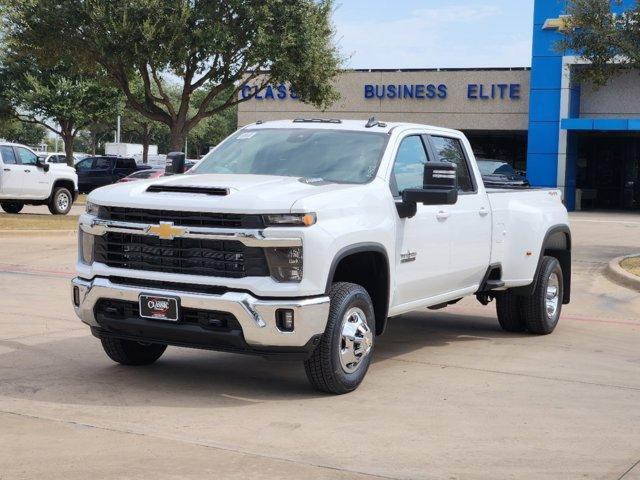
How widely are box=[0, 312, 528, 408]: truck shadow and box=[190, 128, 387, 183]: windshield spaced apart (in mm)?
1545

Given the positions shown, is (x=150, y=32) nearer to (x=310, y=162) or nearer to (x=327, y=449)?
(x=310, y=162)

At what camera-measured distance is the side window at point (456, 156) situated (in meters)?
8.71

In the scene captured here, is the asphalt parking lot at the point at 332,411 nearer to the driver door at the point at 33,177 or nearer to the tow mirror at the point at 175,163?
the tow mirror at the point at 175,163

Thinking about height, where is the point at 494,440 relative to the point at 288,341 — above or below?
below

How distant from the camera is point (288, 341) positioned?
6.51 metres

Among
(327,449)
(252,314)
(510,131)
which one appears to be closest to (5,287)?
(252,314)

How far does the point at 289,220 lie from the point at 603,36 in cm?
1355

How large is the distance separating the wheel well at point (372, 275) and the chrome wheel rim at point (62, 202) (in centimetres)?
2031

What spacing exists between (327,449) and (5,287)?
780cm

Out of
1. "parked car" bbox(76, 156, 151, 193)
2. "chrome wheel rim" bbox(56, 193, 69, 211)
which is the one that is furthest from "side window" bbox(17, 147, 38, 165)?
"parked car" bbox(76, 156, 151, 193)

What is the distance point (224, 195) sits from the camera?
6734 millimetres

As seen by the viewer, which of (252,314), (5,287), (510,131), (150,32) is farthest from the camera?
(510,131)

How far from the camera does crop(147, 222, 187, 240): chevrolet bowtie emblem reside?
666cm

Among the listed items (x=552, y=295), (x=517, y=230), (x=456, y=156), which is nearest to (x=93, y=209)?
(x=456, y=156)
